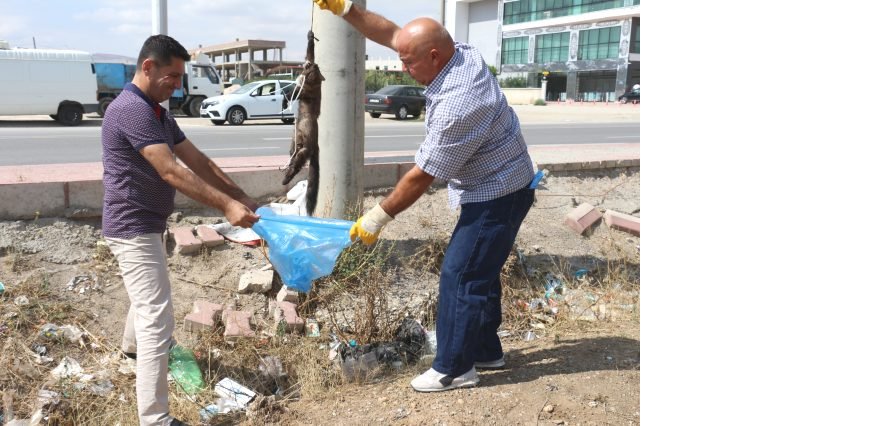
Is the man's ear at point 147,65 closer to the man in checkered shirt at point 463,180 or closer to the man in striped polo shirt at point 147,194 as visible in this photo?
the man in striped polo shirt at point 147,194

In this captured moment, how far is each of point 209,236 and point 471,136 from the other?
2.87m

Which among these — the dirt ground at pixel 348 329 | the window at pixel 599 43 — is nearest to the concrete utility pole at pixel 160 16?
the dirt ground at pixel 348 329

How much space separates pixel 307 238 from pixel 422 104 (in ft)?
72.2

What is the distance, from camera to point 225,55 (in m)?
68.4

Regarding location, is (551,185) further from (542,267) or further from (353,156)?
(353,156)

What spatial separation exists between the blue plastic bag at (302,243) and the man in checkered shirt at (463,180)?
0.25m

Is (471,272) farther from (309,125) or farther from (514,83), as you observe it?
(514,83)

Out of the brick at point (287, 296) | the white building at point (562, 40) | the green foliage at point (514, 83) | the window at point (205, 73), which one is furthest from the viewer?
the green foliage at point (514, 83)

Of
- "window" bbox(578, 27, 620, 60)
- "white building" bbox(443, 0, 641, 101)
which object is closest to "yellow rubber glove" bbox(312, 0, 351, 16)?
"white building" bbox(443, 0, 641, 101)

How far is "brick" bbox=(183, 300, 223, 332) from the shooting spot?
4.34 metres

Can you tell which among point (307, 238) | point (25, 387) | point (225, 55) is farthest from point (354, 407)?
point (225, 55)

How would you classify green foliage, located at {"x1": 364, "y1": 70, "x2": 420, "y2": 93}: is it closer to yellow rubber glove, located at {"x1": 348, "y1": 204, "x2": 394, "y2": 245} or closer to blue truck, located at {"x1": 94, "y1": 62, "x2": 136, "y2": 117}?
blue truck, located at {"x1": 94, "y1": 62, "x2": 136, "y2": 117}

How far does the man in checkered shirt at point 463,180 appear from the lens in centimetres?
308

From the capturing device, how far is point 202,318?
4367mm
